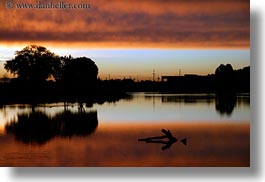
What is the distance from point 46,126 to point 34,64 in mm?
462

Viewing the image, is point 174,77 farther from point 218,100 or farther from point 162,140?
point 162,140

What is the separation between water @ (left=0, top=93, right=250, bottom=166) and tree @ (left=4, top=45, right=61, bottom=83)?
254mm

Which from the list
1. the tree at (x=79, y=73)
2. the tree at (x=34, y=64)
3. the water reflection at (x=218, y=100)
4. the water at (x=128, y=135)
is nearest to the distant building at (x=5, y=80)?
the tree at (x=34, y=64)

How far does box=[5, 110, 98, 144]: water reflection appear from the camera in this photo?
6.85 meters

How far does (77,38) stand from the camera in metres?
6.87

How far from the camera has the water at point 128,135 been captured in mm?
6824

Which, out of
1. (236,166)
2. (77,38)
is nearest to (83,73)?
(77,38)

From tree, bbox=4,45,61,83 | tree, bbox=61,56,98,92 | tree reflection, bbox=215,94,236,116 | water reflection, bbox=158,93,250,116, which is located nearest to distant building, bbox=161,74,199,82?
water reflection, bbox=158,93,250,116

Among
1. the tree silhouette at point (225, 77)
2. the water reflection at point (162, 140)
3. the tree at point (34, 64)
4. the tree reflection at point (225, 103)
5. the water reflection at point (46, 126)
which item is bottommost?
the water reflection at point (162, 140)

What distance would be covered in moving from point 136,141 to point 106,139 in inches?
8.4

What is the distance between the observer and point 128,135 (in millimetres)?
6820

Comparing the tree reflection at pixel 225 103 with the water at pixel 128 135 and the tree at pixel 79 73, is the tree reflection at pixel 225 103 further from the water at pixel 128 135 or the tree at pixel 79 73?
the tree at pixel 79 73

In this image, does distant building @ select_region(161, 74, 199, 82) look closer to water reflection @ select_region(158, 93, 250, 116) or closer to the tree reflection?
water reflection @ select_region(158, 93, 250, 116)

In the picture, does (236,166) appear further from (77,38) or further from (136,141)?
(77,38)
